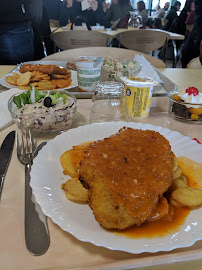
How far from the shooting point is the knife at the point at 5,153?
2.47 ft

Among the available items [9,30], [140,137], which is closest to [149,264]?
[140,137]

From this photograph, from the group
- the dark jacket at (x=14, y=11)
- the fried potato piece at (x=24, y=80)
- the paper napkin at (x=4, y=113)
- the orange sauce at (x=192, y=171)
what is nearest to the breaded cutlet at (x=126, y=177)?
the orange sauce at (x=192, y=171)

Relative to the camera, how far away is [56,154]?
80cm

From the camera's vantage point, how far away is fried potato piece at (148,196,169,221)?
565 millimetres

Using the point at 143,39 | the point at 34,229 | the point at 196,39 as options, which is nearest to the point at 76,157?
the point at 34,229

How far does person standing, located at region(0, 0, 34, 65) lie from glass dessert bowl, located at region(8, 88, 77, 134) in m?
1.94

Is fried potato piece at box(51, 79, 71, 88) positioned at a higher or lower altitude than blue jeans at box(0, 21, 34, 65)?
lower

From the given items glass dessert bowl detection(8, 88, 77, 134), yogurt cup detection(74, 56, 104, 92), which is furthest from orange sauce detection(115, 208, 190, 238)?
yogurt cup detection(74, 56, 104, 92)

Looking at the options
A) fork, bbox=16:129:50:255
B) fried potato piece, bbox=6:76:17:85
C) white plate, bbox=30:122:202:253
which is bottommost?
fork, bbox=16:129:50:255

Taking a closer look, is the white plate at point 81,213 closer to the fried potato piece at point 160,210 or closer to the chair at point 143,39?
the fried potato piece at point 160,210

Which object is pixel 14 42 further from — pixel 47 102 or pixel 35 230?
pixel 35 230

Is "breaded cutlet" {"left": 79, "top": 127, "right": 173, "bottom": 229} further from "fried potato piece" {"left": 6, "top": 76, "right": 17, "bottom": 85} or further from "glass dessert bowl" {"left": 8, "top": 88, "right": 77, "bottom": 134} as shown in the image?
"fried potato piece" {"left": 6, "top": 76, "right": 17, "bottom": 85}

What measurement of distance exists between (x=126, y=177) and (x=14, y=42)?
2706mm

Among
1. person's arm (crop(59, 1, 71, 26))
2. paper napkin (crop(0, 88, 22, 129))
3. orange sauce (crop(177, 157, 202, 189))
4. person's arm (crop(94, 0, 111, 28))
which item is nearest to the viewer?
orange sauce (crop(177, 157, 202, 189))
